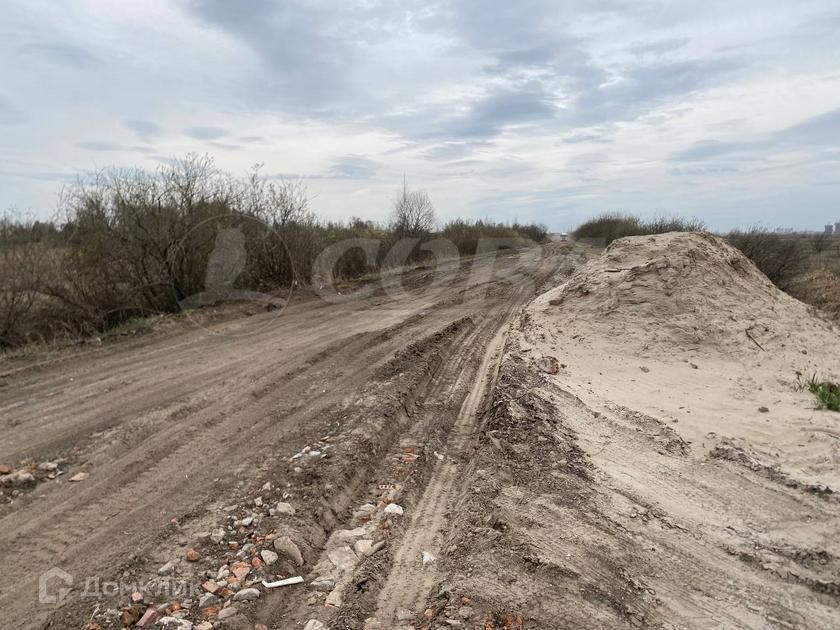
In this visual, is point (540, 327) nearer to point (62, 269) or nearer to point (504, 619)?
point (504, 619)

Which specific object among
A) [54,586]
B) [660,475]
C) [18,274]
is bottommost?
[54,586]

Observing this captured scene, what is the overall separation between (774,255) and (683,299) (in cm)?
1299

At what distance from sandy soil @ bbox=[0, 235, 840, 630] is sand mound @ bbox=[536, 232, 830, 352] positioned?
0.06 m

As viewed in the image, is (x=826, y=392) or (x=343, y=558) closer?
(x=343, y=558)

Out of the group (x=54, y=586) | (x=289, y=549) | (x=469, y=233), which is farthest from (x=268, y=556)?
(x=469, y=233)

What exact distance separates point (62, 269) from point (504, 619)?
482 inches

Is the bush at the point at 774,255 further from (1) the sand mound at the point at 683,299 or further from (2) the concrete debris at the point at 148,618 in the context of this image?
(2) the concrete debris at the point at 148,618

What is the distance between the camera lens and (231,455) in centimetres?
517

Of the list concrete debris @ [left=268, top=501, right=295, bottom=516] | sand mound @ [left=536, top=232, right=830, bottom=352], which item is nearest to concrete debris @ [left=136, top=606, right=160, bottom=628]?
concrete debris @ [left=268, top=501, right=295, bottom=516]

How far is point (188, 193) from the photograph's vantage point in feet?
44.7

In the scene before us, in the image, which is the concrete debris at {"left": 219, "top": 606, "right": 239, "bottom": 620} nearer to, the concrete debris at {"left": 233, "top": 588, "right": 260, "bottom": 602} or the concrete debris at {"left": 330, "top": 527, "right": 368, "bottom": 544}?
the concrete debris at {"left": 233, "top": 588, "right": 260, "bottom": 602}

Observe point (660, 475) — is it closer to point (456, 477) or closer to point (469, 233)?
point (456, 477)

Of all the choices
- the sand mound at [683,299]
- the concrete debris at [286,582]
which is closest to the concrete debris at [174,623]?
the concrete debris at [286,582]

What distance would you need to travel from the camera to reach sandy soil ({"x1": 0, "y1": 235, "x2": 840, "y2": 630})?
127 inches
